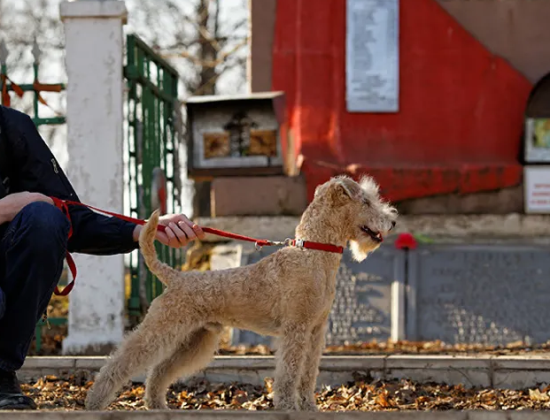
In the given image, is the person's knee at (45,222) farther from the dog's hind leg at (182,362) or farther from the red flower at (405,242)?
the red flower at (405,242)

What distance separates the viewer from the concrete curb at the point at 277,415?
4176 millimetres

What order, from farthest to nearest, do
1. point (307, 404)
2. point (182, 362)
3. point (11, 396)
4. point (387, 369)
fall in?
point (387, 369), point (182, 362), point (307, 404), point (11, 396)

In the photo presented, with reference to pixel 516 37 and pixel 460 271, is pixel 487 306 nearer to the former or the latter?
pixel 460 271

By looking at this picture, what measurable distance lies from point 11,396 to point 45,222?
0.87 metres

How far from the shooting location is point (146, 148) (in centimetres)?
968

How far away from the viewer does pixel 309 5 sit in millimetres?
12492

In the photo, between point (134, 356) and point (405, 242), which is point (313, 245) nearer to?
point (134, 356)

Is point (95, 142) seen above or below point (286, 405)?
above

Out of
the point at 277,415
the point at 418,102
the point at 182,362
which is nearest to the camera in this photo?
the point at 277,415

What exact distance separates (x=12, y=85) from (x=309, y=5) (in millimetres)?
4608

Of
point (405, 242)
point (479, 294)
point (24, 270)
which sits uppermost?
point (24, 270)


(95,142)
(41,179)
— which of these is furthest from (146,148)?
(41,179)

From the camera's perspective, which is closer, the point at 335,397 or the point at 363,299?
the point at 335,397

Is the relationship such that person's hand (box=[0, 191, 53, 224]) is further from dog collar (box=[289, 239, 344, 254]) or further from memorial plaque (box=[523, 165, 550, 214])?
memorial plaque (box=[523, 165, 550, 214])
